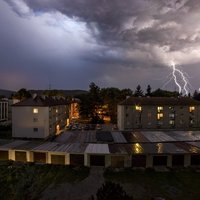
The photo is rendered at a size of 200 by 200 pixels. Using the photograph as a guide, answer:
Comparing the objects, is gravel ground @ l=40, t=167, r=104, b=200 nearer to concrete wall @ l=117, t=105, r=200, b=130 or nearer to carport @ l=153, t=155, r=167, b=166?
carport @ l=153, t=155, r=167, b=166

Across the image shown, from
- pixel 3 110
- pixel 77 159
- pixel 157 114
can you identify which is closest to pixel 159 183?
pixel 77 159

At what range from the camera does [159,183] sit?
27.3m

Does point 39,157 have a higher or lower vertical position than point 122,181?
higher

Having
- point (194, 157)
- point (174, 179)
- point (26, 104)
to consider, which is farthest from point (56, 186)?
point (26, 104)

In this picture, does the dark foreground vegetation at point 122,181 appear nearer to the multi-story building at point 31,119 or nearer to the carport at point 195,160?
the carport at point 195,160

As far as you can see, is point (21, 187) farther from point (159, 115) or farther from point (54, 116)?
point (159, 115)

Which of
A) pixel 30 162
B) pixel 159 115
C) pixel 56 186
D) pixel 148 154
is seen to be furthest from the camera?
pixel 159 115

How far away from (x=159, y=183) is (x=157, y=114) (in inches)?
1330

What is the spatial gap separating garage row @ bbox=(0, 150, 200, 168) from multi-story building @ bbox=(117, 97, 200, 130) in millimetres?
26492

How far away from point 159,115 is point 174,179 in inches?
1278

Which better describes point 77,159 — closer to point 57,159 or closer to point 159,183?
point 57,159

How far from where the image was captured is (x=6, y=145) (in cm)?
3647

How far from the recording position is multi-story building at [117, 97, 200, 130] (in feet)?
195

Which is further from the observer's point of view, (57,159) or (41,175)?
(57,159)
